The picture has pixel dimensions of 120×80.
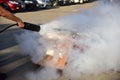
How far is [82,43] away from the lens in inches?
311

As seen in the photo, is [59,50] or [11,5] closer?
[59,50]

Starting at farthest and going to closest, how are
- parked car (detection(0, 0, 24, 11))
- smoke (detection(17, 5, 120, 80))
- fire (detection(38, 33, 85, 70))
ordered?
parked car (detection(0, 0, 24, 11)), smoke (detection(17, 5, 120, 80)), fire (detection(38, 33, 85, 70))

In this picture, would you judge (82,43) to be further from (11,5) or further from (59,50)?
(11,5)

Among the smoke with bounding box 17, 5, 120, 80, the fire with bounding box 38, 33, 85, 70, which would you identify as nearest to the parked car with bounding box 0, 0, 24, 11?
the smoke with bounding box 17, 5, 120, 80

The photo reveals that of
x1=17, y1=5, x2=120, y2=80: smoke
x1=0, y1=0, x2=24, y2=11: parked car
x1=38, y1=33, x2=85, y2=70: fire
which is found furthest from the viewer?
x1=0, y1=0, x2=24, y2=11: parked car

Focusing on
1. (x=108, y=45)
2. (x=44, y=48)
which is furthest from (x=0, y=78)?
(x=108, y=45)

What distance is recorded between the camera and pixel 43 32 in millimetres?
7805

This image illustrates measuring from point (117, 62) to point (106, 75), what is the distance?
0.58 metres

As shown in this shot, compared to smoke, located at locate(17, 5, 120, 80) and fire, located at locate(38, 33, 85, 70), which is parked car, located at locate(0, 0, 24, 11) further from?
fire, located at locate(38, 33, 85, 70)

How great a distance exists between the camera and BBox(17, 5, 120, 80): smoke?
7828 mm

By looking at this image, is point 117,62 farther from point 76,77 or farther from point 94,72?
point 76,77

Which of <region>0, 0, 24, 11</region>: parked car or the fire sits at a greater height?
the fire

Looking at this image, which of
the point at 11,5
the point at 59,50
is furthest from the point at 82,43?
the point at 11,5

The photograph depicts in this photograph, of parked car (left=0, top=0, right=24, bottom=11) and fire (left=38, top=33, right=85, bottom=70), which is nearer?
fire (left=38, top=33, right=85, bottom=70)
